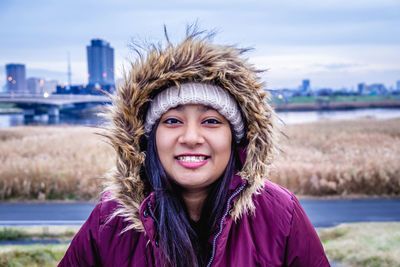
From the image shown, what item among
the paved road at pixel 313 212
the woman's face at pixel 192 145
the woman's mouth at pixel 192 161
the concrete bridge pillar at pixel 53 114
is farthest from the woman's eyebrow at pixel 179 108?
the concrete bridge pillar at pixel 53 114

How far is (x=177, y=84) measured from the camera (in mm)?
1925

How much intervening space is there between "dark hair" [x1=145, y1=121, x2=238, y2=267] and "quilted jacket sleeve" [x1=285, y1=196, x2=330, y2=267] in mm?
396

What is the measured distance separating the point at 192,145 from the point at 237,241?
0.55m

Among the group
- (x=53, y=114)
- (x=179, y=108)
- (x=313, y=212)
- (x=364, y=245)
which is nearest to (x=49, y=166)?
(x=313, y=212)

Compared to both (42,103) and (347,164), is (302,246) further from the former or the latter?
(42,103)

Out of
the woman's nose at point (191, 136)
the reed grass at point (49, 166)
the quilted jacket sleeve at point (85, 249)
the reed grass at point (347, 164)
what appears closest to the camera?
the woman's nose at point (191, 136)

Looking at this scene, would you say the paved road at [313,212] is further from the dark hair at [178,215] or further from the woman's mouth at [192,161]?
the woman's mouth at [192,161]

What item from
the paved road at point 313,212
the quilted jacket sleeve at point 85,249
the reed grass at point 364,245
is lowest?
the paved road at point 313,212

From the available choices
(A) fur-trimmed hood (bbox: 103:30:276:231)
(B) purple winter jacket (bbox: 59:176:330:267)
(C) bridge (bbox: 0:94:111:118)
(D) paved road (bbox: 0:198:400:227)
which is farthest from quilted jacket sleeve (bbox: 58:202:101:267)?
(C) bridge (bbox: 0:94:111:118)

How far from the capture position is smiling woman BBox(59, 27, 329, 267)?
1.92 metres

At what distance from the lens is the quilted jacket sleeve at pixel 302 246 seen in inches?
75.5

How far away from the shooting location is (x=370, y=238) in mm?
5352

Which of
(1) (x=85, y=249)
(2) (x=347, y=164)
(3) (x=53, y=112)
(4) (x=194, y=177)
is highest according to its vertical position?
(3) (x=53, y=112)

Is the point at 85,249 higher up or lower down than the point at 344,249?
higher up
